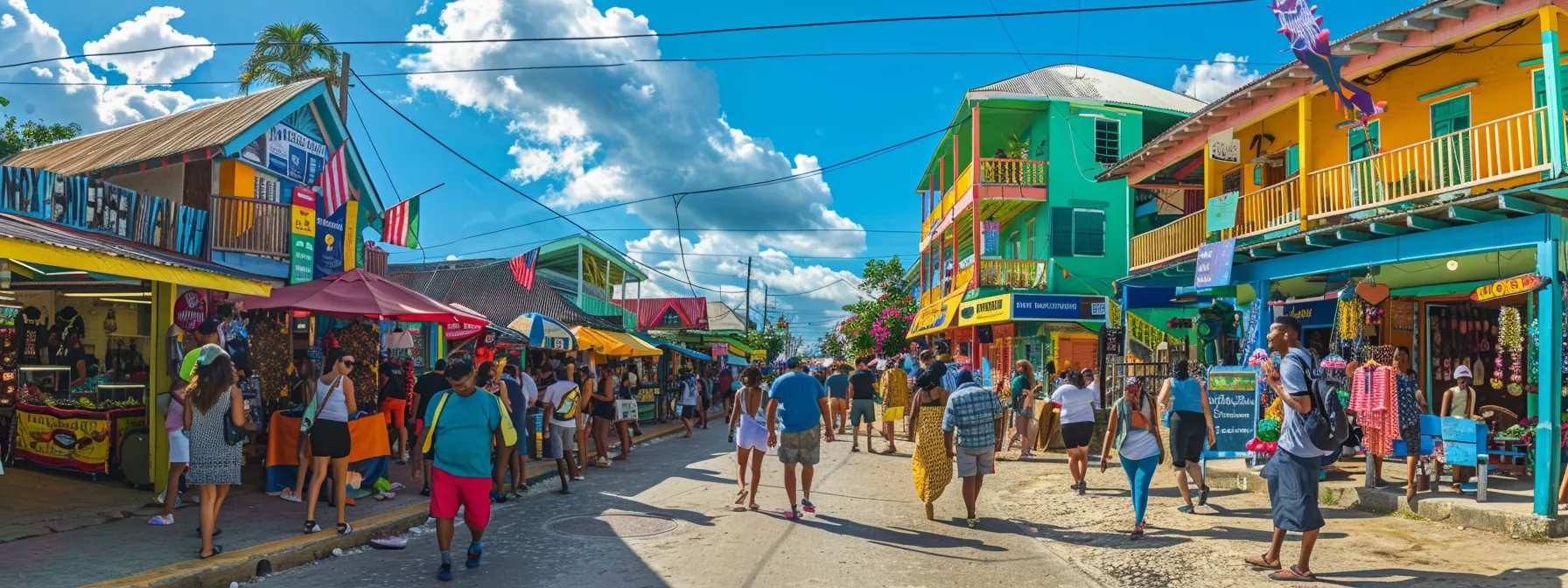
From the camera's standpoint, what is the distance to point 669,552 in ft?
26.5

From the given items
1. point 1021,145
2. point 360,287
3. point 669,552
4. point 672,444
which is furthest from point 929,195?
point 669,552

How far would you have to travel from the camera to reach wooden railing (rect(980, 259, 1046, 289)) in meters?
25.5

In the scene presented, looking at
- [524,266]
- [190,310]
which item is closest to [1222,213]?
[190,310]

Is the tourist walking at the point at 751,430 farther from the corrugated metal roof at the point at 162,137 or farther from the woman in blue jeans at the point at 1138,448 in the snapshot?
the corrugated metal roof at the point at 162,137

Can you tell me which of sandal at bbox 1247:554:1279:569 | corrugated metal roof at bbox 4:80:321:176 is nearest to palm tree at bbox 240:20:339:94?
corrugated metal roof at bbox 4:80:321:176

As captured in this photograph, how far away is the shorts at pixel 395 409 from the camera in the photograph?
11570 millimetres

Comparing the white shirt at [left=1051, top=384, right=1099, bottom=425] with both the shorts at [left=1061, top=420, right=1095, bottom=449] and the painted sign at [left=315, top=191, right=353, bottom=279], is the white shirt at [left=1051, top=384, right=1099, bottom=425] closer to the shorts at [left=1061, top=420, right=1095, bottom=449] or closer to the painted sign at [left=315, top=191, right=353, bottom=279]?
the shorts at [left=1061, top=420, right=1095, bottom=449]

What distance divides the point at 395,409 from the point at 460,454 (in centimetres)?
517

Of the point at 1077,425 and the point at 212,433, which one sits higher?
the point at 212,433

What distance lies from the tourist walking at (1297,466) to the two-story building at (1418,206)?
2.97 metres

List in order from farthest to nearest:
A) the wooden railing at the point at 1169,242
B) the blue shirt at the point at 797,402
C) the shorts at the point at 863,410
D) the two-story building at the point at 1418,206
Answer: the shorts at the point at 863,410
the wooden railing at the point at 1169,242
the blue shirt at the point at 797,402
the two-story building at the point at 1418,206

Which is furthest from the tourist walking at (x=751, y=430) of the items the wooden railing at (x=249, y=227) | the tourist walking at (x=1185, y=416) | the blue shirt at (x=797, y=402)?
the wooden railing at (x=249, y=227)

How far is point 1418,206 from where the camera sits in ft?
35.0

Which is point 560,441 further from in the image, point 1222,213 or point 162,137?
point 1222,213
